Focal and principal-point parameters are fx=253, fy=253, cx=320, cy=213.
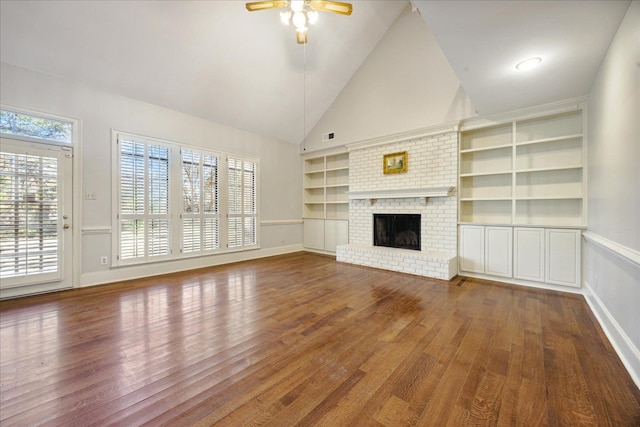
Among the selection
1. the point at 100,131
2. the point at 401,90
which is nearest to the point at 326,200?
the point at 401,90

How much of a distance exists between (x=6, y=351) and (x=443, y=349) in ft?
11.7

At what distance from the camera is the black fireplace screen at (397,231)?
508 cm

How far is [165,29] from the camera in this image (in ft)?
11.6

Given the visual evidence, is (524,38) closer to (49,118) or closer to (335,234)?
(335,234)

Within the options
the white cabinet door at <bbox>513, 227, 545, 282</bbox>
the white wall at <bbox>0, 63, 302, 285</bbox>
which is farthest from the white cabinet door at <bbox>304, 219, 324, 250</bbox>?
the white cabinet door at <bbox>513, 227, 545, 282</bbox>

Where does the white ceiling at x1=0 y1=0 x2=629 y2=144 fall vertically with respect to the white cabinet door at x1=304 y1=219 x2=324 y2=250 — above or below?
above

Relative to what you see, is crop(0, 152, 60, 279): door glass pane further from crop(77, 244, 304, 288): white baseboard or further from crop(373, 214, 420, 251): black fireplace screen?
crop(373, 214, 420, 251): black fireplace screen

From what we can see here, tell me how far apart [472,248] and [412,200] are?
135 cm

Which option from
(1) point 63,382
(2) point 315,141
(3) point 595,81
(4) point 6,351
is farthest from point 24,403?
(2) point 315,141

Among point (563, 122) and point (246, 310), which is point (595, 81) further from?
point (246, 310)

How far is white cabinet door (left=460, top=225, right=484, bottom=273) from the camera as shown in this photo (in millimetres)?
4184

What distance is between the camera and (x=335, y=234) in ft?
21.1

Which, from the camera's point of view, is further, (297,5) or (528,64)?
(297,5)

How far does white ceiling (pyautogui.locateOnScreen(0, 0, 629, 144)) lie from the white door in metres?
1.23
